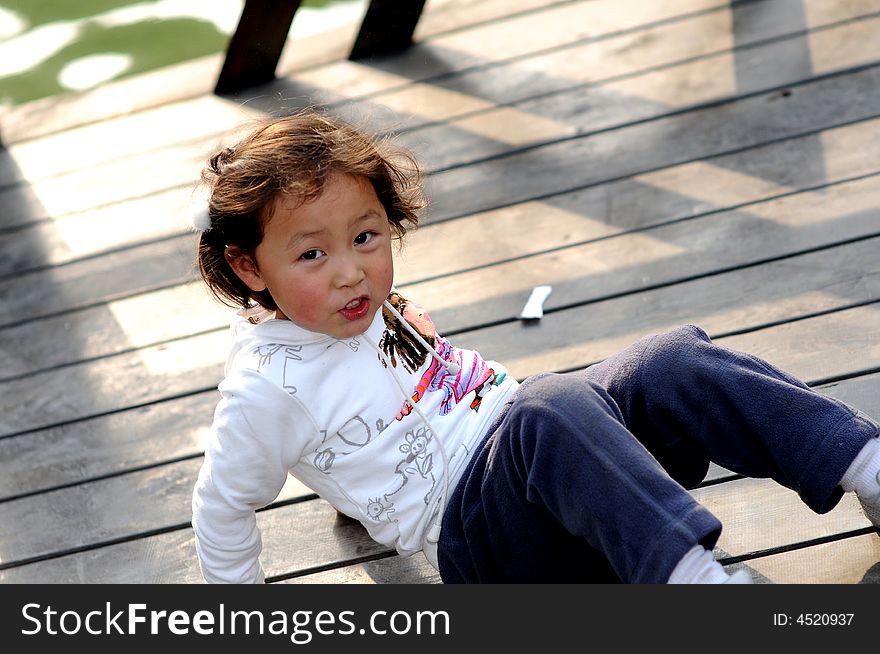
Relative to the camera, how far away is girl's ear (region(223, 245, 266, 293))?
1348 mm

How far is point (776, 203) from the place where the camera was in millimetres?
2049

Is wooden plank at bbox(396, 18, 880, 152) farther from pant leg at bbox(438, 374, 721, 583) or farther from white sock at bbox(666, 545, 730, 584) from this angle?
white sock at bbox(666, 545, 730, 584)

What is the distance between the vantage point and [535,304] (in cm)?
194

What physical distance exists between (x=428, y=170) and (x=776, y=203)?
2.33ft

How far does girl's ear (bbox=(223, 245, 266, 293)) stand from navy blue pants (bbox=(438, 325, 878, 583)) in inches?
12.8

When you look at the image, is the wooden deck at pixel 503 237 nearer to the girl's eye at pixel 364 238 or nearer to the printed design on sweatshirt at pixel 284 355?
the printed design on sweatshirt at pixel 284 355

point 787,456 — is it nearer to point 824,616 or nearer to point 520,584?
point 824,616

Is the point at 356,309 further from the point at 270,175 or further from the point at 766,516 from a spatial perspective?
the point at 766,516

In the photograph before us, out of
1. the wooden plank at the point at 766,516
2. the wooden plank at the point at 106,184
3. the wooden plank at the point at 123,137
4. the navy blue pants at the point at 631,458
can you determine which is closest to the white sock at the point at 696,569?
the navy blue pants at the point at 631,458

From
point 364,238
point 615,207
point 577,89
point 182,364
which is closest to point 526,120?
point 577,89

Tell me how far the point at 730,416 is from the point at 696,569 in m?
0.22

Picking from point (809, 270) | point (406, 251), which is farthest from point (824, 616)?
point (406, 251)

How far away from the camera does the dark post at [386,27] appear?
9.14 ft

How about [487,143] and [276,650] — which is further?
[487,143]
